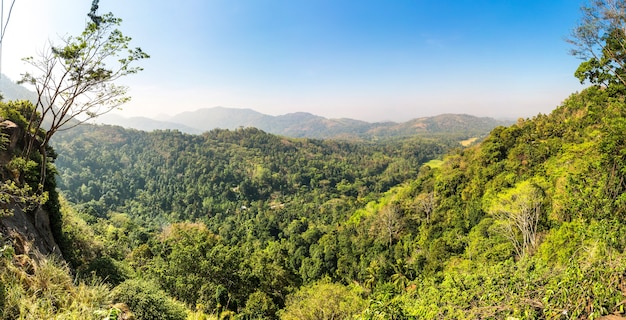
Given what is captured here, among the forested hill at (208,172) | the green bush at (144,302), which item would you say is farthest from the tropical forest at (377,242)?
the forested hill at (208,172)

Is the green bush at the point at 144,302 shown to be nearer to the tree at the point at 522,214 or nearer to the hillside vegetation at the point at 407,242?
the hillside vegetation at the point at 407,242

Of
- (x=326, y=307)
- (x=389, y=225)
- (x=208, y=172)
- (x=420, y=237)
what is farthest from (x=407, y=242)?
(x=208, y=172)

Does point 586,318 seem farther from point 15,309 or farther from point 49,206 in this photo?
point 49,206

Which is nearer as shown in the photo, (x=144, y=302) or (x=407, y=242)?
(x=144, y=302)

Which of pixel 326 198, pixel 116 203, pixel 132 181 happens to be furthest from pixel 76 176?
pixel 326 198

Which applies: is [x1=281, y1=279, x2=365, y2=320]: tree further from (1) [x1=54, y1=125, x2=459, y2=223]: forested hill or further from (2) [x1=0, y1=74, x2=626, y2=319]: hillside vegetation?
(1) [x1=54, y1=125, x2=459, y2=223]: forested hill

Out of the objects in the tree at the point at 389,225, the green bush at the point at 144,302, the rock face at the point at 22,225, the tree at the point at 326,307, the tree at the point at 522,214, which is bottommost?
the tree at the point at 389,225

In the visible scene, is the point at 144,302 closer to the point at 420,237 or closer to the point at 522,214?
the point at 522,214
